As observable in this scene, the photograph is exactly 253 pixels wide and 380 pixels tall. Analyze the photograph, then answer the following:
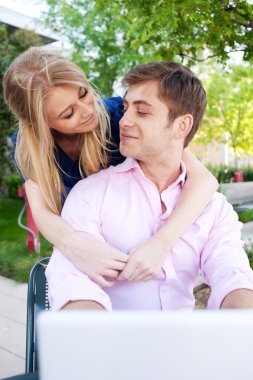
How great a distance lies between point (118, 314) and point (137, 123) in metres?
0.91

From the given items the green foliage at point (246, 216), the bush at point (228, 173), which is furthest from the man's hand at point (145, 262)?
the bush at point (228, 173)

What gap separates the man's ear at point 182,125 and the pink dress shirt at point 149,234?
155mm

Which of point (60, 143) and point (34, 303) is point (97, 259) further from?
point (60, 143)

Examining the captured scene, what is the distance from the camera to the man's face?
141 cm

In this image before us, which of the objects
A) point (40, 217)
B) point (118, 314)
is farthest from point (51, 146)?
point (118, 314)

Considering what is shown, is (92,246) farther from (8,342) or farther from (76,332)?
(8,342)

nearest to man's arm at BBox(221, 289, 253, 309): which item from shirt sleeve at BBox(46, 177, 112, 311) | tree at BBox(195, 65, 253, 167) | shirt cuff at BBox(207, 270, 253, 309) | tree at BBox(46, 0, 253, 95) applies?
shirt cuff at BBox(207, 270, 253, 309)

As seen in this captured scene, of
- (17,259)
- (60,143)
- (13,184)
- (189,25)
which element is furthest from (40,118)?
(13,184)

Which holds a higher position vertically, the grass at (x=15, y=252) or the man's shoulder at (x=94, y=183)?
the man's shoulder at (x=94, y=183)

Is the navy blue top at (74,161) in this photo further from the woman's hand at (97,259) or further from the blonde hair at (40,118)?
the woman's hand at (97,259)

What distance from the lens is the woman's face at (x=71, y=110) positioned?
63.7 inches

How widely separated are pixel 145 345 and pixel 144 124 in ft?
3.03

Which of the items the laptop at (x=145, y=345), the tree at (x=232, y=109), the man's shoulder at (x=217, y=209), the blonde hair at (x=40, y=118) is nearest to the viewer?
the laptop at (x=145, y=345)

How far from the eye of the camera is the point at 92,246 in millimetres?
1239
